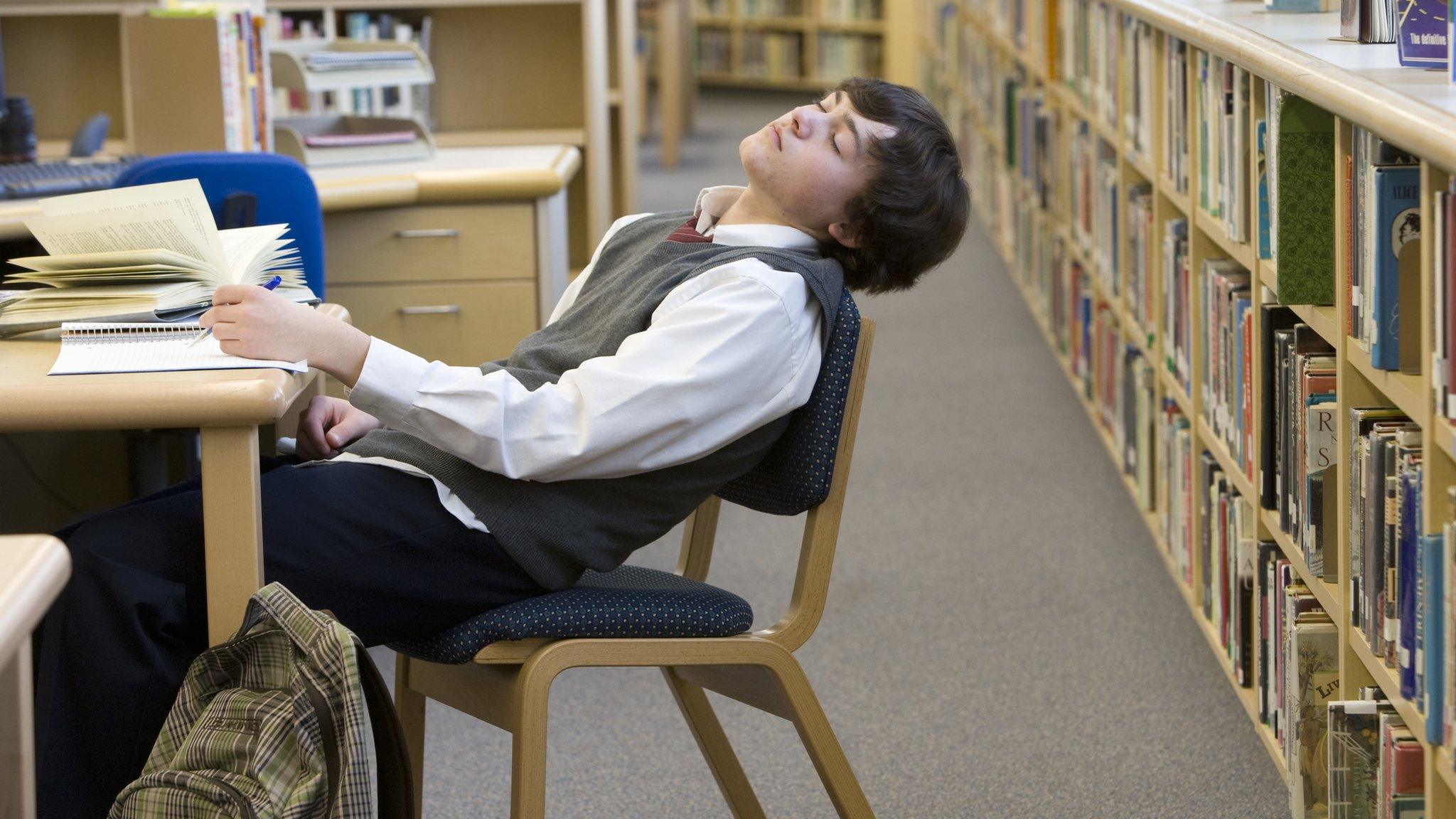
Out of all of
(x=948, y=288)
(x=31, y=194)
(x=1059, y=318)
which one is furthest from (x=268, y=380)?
(x=948, y=288)

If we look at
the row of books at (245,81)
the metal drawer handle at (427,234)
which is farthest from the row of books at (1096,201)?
the row of books at (245,81)

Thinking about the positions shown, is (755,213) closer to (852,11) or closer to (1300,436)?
(1300,436)

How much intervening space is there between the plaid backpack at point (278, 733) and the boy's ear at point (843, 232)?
630 mm

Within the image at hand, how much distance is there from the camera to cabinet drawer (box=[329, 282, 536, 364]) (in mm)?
2904

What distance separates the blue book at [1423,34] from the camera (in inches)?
57.1

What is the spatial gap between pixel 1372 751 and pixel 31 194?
199cm

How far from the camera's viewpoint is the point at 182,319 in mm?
1487

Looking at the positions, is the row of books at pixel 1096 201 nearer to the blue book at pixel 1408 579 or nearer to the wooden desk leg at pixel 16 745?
the blue book at pixel 1408 579

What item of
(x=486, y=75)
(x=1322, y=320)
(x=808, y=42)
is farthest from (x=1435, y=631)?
(x=808, y=42)

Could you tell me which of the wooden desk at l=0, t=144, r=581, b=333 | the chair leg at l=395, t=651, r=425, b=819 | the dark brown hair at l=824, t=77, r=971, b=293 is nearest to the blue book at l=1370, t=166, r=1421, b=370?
the dark brown hair at l=824, t=77, r=971, b=293

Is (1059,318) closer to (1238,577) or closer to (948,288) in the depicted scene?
(948,288)

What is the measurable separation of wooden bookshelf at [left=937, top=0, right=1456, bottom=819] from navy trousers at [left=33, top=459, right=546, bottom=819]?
2.67 feet

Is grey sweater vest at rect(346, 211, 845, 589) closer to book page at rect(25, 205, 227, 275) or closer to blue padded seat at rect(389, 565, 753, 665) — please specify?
blue padded seat at rect(389, 565, 753, 665)

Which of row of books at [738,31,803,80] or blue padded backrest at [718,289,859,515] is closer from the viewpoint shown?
blue padded backrest at [718,289,859,515]
